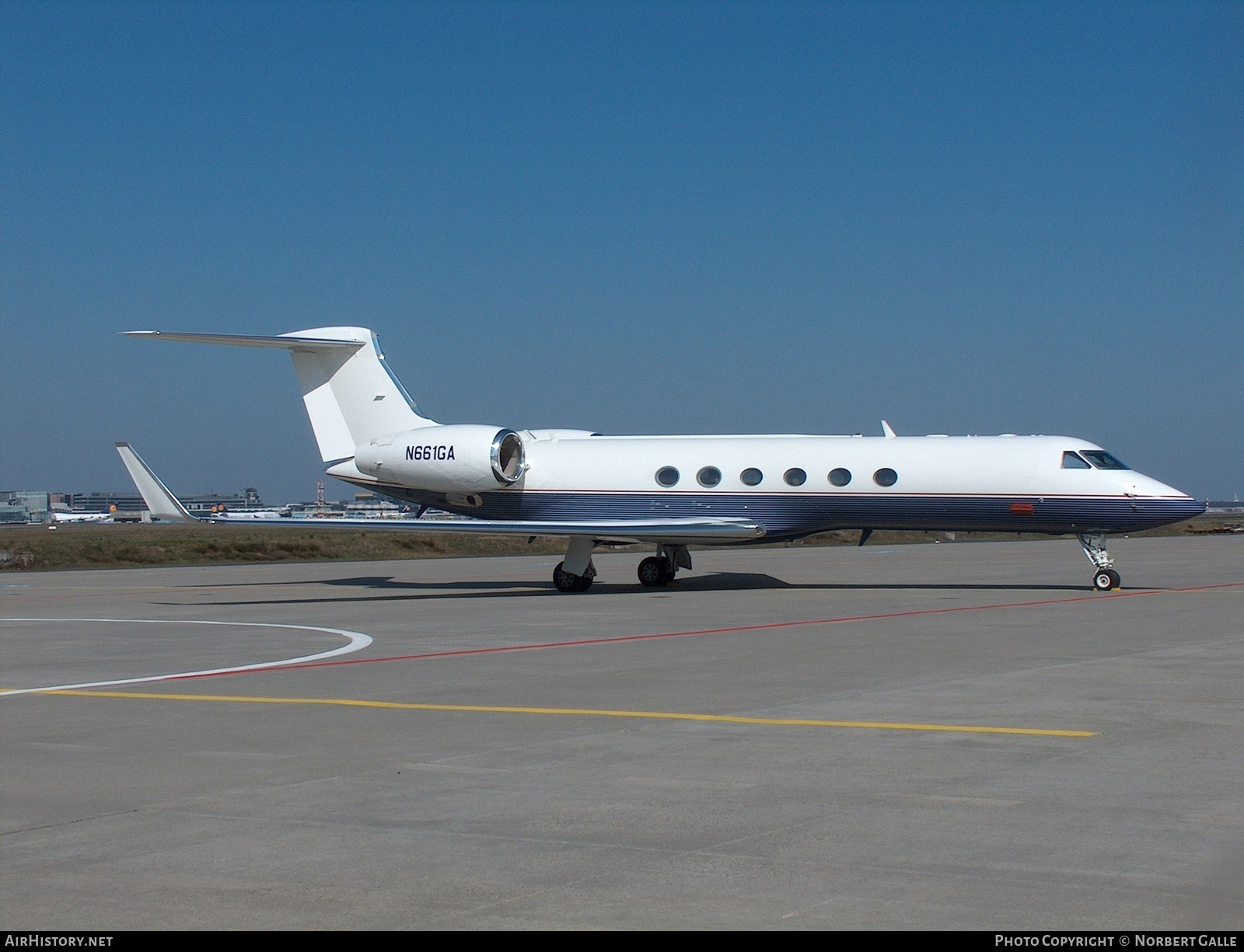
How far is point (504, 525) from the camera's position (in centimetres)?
2333

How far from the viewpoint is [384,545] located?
50562 mm

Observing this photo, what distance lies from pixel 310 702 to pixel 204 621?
28.8 ft

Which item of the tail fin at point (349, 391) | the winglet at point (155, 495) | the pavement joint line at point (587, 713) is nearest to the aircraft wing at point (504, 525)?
the winglet at point (155, 495)

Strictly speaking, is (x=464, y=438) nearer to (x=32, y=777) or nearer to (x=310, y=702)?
(x=310, y=702)

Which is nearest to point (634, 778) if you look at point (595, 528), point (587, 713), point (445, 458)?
point (587, 713)

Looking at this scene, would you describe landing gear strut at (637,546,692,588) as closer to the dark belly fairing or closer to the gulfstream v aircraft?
the gulfstream v aircraft

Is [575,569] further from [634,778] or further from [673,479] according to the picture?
[634,778]

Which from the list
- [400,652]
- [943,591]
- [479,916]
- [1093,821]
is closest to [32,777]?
[479,916]

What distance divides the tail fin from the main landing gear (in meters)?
12.7

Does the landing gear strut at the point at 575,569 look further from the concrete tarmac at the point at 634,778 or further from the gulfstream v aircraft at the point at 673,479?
the concrete tarmac at the point at 634,778

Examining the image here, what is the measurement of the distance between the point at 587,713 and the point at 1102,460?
51.6 ft

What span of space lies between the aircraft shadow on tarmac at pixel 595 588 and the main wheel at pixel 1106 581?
2.33 ft

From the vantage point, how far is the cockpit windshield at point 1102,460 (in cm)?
2286

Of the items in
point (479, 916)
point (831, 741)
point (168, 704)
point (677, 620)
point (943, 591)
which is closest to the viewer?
point (479, 916)
